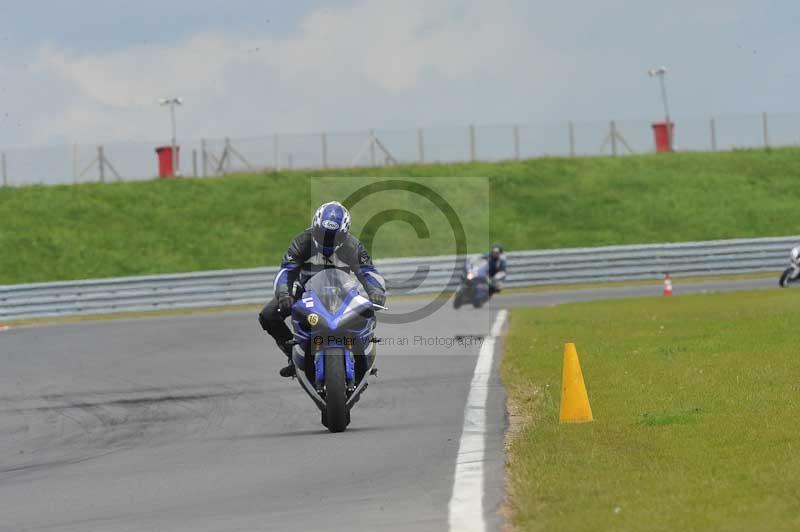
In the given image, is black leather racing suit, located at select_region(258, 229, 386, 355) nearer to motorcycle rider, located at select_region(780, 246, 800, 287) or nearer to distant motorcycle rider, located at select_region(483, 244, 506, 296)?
distant motorcycle rider, located at select_region(483, 244, 506, 296)

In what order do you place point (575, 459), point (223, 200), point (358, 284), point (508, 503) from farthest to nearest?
point (223, 200) < point (358, 284) < point (575, 459) < point (508, 503)

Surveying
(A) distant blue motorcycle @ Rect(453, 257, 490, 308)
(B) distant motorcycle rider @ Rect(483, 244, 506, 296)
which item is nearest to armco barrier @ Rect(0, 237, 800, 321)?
(B) distant motorcycle rider @ Rect(483, 244, 506, 296)

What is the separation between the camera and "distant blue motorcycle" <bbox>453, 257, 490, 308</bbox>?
93.0ft

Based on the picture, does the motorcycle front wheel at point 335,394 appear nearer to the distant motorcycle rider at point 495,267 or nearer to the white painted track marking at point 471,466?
the white painted track marking at point 471,466

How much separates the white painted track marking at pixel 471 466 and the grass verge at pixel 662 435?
0.61 ft

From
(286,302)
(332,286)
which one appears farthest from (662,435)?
(286,302)

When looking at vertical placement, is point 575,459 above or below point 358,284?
below

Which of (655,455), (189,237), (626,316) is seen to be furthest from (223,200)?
(655,455)

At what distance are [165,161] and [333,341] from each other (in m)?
Answer: 45.6

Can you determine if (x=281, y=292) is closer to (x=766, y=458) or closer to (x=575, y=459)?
(x=575, y=459)

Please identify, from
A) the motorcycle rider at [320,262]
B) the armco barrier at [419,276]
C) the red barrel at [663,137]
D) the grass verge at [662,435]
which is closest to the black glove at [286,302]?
the motorcycle rider at [320,262]

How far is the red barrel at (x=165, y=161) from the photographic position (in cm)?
5512

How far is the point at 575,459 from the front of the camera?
27.0 feet

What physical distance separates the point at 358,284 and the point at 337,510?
408cm
